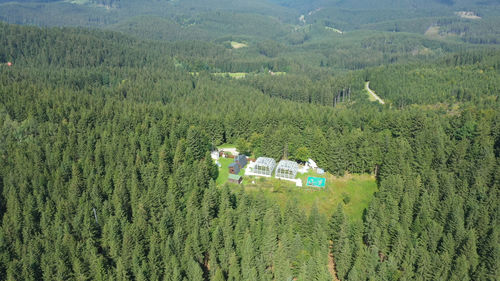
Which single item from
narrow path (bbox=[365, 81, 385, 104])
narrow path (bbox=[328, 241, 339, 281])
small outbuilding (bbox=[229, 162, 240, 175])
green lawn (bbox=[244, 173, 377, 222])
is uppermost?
narrow path (bbox=[365, 81, 385, 104])

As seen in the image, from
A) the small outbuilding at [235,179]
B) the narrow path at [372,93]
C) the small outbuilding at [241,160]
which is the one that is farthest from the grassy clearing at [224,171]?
the narrow path at [372,93]

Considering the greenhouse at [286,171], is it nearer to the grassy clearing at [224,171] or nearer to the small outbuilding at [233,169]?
the grassy clearing at [224,171]

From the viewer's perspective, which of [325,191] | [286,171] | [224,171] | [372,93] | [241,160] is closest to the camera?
[325,191]

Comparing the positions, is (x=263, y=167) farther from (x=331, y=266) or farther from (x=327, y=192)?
(x=331, y=266)

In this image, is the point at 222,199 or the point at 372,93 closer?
the point at 222,199

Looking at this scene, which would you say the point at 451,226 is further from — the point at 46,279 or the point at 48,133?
the point at 48,133

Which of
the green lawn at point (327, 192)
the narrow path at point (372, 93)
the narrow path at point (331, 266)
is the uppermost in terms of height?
the narrow path at point (372, 93)

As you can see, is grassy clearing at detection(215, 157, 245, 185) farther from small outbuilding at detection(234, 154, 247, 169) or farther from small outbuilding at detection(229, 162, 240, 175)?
small outbuilding at detection(234, 154, 247, 169)

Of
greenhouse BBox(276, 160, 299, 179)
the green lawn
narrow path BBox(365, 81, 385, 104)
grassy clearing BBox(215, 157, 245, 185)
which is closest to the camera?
the green lawn

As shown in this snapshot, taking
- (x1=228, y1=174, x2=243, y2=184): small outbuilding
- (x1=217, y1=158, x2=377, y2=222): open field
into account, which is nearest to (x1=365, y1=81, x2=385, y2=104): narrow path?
(x1=217, y1=158, x2=377, y2=222): open field

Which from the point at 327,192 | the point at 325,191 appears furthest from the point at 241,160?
the point at 327,192

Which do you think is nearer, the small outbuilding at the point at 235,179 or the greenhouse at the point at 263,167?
the small outbuilding at the point at 235,179
